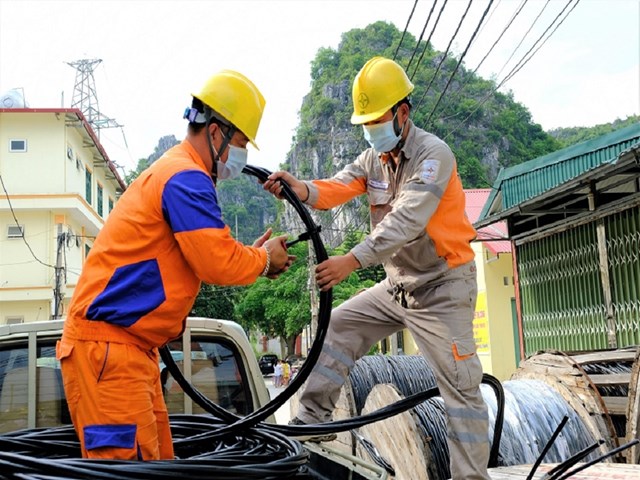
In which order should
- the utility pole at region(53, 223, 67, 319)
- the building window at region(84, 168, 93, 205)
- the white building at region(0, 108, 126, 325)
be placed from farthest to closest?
the building window at region(84, 168, 93, 205) < the white building at region(0, 108, 126, 325) < the utility pole at region(53, 223, 67, 319)

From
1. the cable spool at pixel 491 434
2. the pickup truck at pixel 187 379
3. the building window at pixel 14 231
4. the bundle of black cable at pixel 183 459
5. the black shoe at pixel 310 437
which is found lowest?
the cable spool at pixel 491 434

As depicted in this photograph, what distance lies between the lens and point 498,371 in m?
21.0

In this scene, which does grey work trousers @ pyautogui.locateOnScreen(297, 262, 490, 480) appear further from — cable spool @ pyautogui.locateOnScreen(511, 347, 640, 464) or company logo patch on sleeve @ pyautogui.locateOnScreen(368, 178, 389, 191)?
cable spool @ pyautogui.locateOnScreen(511, 347, 640, 464)

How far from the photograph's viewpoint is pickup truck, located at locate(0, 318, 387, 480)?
12.0ft

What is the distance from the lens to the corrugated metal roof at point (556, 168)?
9555 millimetres

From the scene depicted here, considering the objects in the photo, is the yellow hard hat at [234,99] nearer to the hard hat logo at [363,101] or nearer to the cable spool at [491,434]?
the hard hat logo at [363,101]

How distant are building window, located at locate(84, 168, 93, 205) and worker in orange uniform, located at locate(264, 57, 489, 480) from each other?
32876mm

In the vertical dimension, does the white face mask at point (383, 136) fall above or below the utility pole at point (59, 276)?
below

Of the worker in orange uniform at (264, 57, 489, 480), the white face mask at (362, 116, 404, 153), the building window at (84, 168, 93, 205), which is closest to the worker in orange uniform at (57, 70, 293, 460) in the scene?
the worker in orange uniform at (264, 57, 489, 480)

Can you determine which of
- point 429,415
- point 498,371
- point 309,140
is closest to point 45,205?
point 498,371

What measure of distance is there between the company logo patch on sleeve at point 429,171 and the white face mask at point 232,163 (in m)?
0.95

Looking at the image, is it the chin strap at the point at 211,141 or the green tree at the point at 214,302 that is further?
the green tree at the point at 214,302

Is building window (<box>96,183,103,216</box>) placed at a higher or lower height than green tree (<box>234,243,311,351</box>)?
higher

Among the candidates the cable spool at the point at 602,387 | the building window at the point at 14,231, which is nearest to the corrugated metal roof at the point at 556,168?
the cable spool at the point at 602,387
